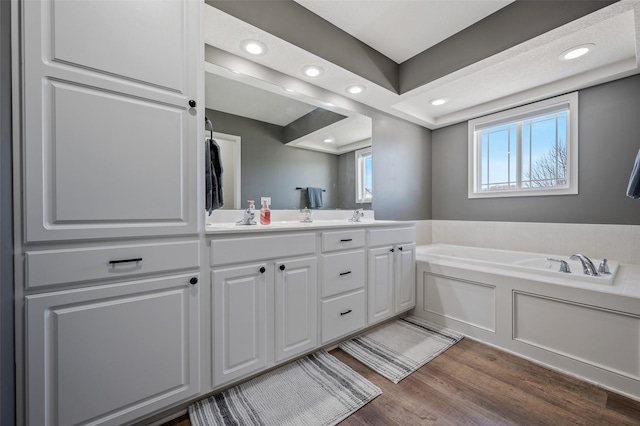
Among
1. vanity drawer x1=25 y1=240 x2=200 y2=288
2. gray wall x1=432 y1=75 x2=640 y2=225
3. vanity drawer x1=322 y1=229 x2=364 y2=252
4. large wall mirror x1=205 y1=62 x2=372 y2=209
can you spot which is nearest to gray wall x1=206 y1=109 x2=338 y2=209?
large wall mirror x1=205 y1=62 x2=372 y2=209

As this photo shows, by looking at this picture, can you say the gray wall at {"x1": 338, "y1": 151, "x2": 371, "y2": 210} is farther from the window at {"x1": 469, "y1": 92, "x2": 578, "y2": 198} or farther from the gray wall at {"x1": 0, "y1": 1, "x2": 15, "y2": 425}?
the gray wall at {"x1": 0, "y1": 1, "x2": 15, "y2": 425}

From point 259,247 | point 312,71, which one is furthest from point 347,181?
point 259,247

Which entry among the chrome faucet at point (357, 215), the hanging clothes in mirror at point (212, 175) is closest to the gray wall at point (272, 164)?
the chrome faucet at point (357, 215)

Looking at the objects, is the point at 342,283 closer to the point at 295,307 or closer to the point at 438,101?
the point at 295,307

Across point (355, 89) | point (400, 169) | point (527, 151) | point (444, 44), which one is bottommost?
point (400, 169)

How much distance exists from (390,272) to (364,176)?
1075mm

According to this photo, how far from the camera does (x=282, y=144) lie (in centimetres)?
224

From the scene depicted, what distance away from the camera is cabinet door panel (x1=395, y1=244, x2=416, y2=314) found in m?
2.35

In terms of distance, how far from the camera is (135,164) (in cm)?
116

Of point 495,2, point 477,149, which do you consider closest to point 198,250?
point 495,2

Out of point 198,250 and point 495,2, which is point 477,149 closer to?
point 495,2

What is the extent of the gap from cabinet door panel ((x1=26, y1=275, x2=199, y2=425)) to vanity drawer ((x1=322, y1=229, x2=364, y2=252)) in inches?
34.0

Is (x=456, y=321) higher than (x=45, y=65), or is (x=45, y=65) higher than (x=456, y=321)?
(x=45, y=65)

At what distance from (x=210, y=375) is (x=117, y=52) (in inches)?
61.8
